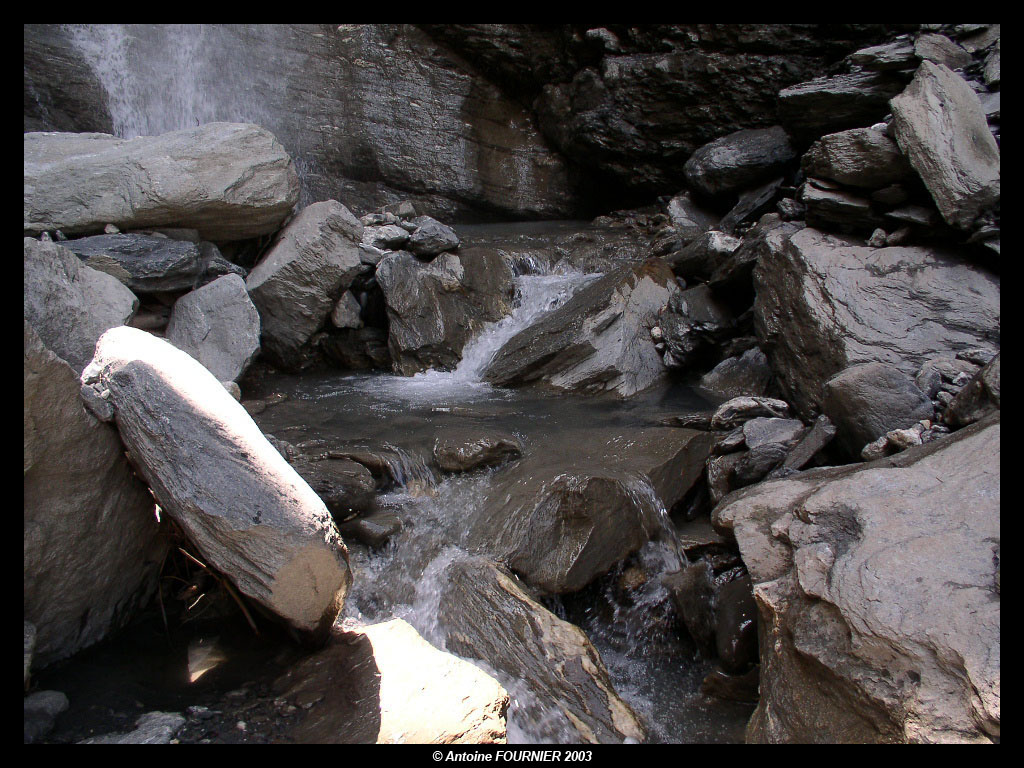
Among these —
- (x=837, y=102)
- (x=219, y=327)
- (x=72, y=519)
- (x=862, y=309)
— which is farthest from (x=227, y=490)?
(x=837, y=102)

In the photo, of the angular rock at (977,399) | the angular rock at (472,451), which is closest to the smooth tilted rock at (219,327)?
the angular rock at (472,451)

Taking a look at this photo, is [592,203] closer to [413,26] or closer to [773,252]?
[413,26]

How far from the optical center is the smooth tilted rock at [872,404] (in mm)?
3535

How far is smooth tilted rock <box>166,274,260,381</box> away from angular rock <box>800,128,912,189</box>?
4.98m

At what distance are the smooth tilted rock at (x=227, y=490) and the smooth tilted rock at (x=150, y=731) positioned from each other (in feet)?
1.55

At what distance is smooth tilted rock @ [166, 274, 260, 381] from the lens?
18.5 feet

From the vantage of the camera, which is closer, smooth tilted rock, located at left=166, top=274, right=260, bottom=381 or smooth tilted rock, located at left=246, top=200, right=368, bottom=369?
smooth tilted rock, located at left=166, top=274, right=260, bottom=381

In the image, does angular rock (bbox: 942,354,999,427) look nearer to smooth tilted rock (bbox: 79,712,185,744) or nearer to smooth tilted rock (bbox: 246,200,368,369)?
smooth tilted rock (bbox: 79,712,185,744)

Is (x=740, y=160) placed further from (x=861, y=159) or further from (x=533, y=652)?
(x=533, y=652)

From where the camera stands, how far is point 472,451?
4.31 m

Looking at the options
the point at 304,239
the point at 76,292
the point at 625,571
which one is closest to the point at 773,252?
the point at 625,571

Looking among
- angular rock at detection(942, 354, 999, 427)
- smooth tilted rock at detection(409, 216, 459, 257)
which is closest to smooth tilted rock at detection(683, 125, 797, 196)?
smooth tilted rock at detection(409, 216, 459, 257)

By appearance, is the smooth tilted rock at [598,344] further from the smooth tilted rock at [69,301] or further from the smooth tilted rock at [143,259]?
the smooth tilted rock at [69,301]

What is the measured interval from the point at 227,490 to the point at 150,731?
2.68ft
